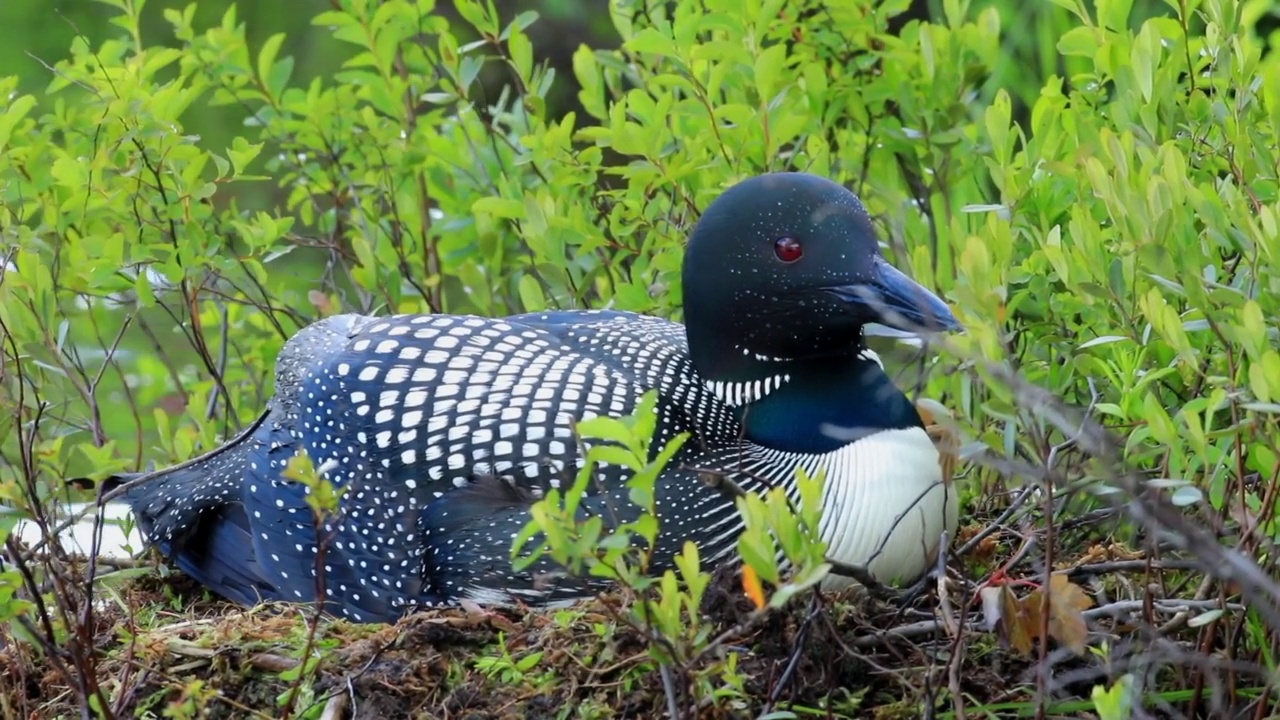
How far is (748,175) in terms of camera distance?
3332 millimetres

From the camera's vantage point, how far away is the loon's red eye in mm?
2721

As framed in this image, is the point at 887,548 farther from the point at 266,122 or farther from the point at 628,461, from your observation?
the point at 266,122

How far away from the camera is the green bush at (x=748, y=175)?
2.18 meters

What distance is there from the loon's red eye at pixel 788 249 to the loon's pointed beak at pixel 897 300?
79 millimetres

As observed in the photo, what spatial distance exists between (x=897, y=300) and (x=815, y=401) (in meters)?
0.24

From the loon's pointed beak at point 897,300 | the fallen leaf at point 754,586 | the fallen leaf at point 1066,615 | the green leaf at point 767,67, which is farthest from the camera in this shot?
the green leaf at point 767,67

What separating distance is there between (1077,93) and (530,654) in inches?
57.8

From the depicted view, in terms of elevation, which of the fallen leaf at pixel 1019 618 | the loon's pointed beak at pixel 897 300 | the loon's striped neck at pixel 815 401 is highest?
the loon's pointed beak at pixel 897 300

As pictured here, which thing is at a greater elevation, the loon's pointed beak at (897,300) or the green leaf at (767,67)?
the green leaf at (767,67)

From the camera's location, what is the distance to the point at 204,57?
3.56 m

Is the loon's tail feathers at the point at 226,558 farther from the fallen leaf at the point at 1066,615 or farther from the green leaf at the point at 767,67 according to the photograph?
the fallen leaf at the point at 1066,615

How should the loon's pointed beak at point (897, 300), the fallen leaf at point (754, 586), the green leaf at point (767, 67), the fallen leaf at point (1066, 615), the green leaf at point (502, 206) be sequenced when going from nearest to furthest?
the fallen leaf at point (754, 586)
the fallen leaf at point (1066, 615)
the loon's pointed beak at point (897, 300)
the green leaf at point (767, 67)
the green leaf at point (502, 206)

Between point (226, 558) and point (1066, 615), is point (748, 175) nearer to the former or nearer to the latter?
point (226, 558)

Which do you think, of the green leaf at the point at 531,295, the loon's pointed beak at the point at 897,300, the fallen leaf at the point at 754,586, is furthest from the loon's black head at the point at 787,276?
the fallen leaf at the point at 754,586
